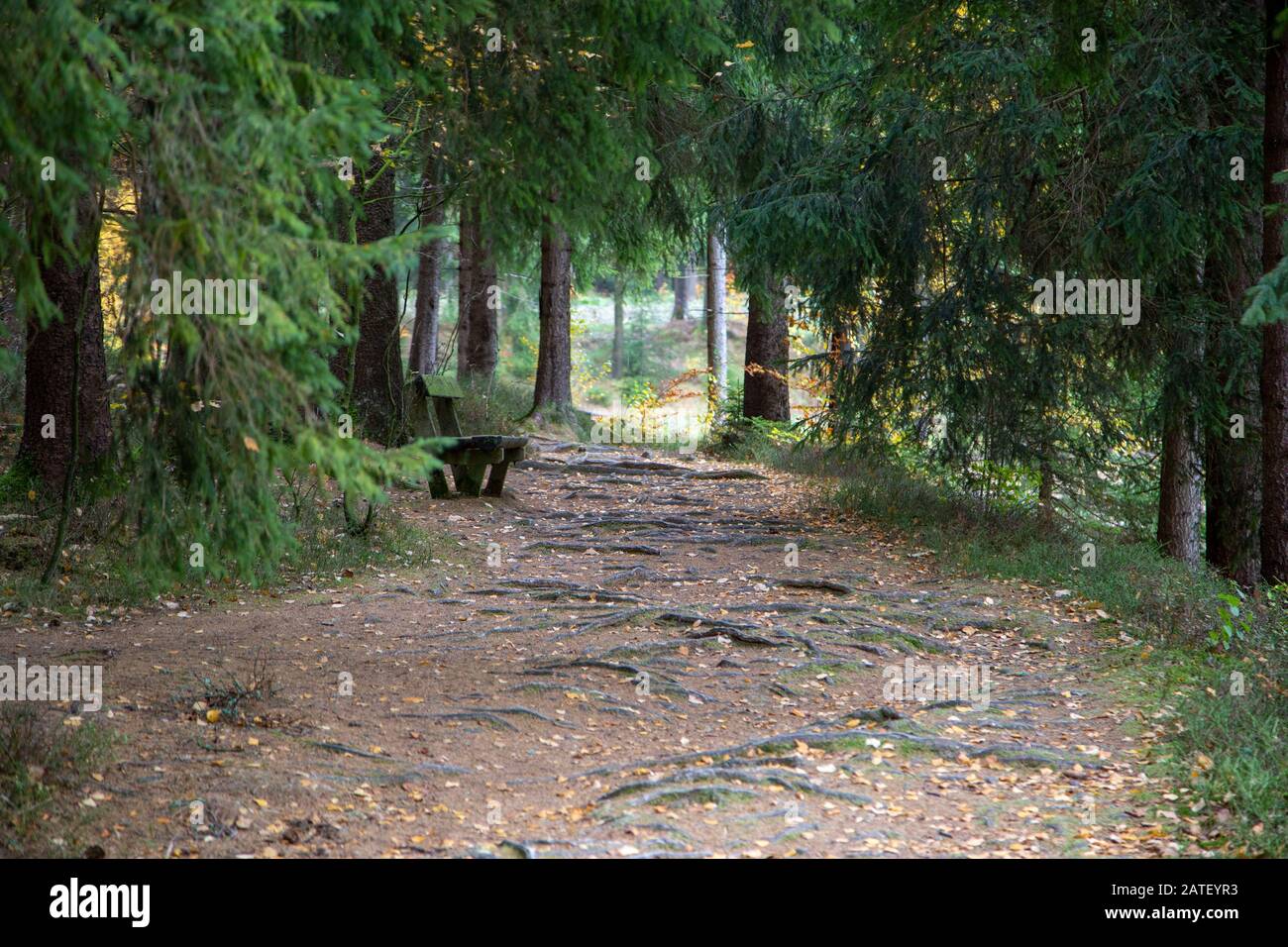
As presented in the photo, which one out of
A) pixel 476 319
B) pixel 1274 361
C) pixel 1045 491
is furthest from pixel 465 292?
pixel 1274 361

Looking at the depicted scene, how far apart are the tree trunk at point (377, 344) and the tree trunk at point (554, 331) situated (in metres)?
4.74

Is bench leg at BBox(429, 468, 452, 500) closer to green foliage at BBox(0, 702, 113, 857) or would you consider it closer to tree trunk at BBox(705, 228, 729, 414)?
→ green foliage at BBox(0, 702, 113, 857)

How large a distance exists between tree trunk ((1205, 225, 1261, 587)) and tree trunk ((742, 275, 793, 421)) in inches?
281

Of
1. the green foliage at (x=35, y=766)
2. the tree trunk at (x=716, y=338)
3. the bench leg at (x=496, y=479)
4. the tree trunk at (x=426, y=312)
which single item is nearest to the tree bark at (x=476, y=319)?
the tree trunk at (x=426, y=312)

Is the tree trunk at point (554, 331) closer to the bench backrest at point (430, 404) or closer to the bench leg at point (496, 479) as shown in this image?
the bench backrest at point (430, 404)

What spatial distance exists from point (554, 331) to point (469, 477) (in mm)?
5936

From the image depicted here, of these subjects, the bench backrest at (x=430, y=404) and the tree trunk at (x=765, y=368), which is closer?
the bench backrest at (x=430, y=404)

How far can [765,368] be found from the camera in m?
17.3

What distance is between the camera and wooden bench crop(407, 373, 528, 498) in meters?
12.5

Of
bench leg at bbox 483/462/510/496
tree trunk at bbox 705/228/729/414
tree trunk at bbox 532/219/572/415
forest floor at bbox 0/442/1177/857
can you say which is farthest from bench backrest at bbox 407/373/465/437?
tree trunk at bbox 705/228/729/414

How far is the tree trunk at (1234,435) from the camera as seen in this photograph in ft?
32.6
